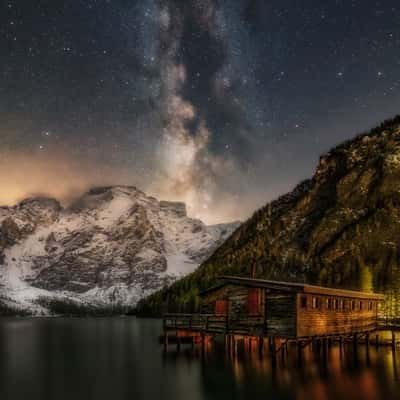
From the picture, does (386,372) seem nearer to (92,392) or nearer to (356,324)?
(356,324)

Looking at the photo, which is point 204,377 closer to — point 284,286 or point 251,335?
point 251,335

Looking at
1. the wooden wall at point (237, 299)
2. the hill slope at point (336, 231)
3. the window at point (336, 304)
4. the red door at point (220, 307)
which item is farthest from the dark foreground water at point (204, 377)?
the hill slope at point (336, 231)

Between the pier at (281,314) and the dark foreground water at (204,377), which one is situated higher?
the pier at (281,314)

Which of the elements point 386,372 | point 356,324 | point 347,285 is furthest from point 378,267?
point 386,372

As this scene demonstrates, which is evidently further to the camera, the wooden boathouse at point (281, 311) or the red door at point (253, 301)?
the red door at point (253, 301)

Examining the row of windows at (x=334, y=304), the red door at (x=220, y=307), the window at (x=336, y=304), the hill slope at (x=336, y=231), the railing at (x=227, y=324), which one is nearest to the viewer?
the row of windows at (x=334, y=304)

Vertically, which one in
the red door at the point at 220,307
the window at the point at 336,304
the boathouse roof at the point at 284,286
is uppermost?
the boathouse roof at the point at 284,286

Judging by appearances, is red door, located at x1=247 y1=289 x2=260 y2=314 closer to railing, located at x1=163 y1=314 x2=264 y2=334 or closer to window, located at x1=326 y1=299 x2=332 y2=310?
railing, located at x1=163 y1=314 x2=264 y2=334

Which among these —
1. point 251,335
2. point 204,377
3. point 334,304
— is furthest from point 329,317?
point 204,377

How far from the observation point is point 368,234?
12100 centimetres

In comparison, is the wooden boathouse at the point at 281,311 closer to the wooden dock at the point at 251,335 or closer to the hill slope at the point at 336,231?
the wooden dock at the point at 251,335

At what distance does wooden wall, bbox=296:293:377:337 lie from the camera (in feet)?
130

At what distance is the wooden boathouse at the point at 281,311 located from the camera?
39375mm

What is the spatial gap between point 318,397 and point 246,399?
14.8 feet
